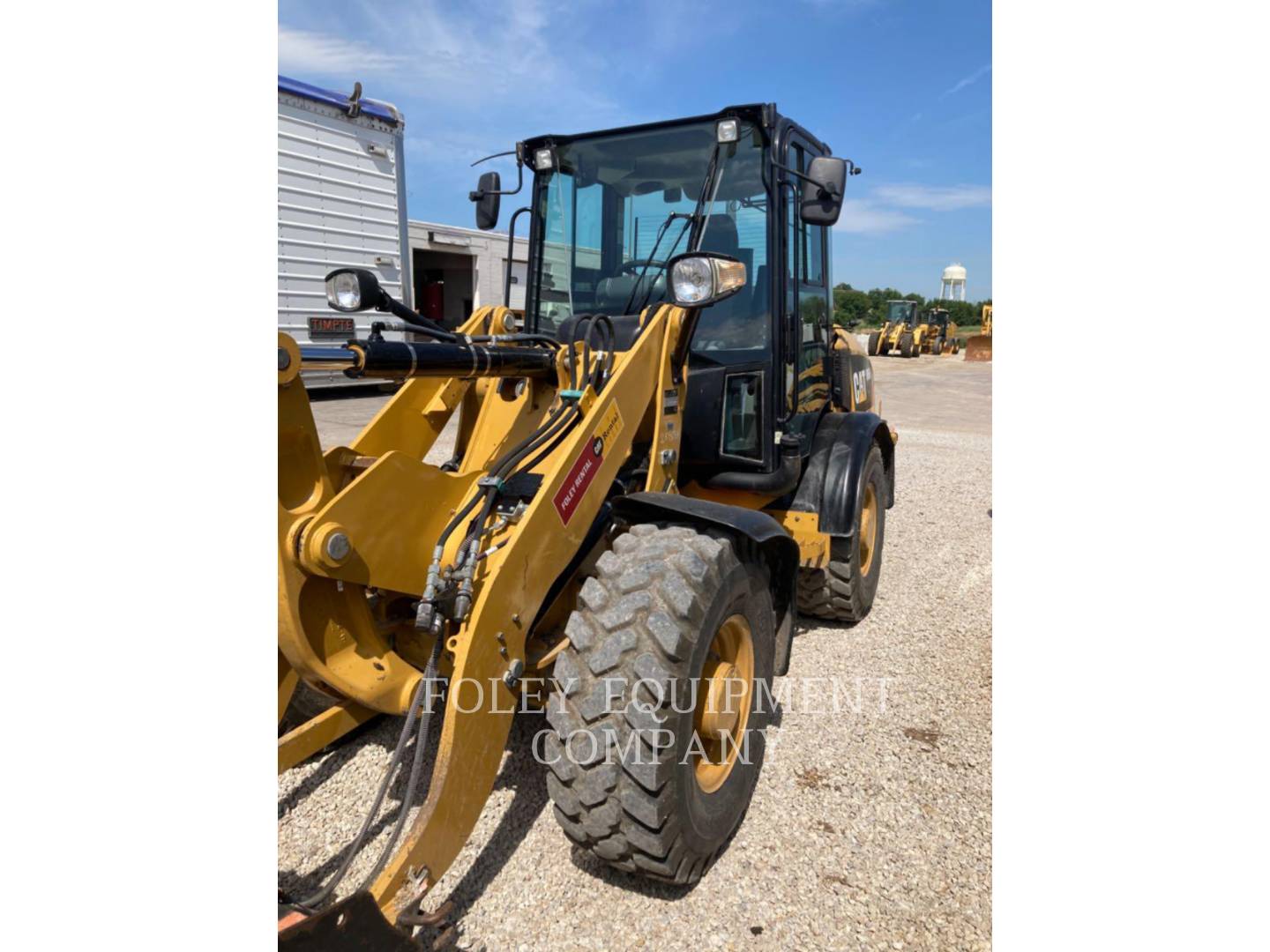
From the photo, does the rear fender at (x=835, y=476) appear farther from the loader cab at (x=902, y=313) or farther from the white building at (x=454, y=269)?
the loader cab at (x=902, y=313)

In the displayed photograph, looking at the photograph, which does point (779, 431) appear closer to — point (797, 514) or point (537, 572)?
point (797, 514)

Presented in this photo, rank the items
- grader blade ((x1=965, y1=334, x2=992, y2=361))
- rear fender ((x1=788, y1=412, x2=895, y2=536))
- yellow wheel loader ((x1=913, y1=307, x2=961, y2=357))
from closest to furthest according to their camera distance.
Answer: rear fender ((x1=788, y1=412, x2=895, y2=536)), grader blade ((x1=965, y1=334, x2=992, y2=361)), yellow wheel loader ((x1=913, y1=307, x2=961, y2=357))

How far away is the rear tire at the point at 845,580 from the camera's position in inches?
182

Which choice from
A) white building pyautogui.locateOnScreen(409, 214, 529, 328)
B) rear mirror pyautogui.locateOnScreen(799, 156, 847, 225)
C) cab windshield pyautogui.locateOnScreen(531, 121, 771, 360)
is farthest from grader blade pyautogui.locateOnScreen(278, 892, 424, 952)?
white building pyautogui.locateOnScreen(409, 214, 529, 328)

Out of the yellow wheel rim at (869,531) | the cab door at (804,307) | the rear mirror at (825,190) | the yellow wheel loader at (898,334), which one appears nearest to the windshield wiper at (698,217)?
→ the cab door at (804,307)

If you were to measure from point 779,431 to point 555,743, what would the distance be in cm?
224

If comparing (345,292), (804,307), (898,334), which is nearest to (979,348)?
(898,334)

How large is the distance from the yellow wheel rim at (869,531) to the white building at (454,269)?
1096 centimetres

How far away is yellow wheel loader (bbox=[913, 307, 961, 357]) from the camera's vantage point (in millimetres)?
35250

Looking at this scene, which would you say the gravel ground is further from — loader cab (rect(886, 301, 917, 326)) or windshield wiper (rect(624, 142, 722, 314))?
loader cab (rect(886, 301, 917, 326))

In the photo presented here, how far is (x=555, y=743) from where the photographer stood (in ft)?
8.34

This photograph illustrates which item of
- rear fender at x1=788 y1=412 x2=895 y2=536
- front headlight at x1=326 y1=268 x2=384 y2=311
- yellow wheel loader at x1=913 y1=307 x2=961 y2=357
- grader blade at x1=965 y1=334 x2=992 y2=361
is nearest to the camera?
front headlight at x1=326 y1=268 x2=384 y2=311

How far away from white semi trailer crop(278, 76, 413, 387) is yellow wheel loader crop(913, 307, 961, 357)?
85.3ft

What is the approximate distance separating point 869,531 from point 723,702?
2.66 metres
